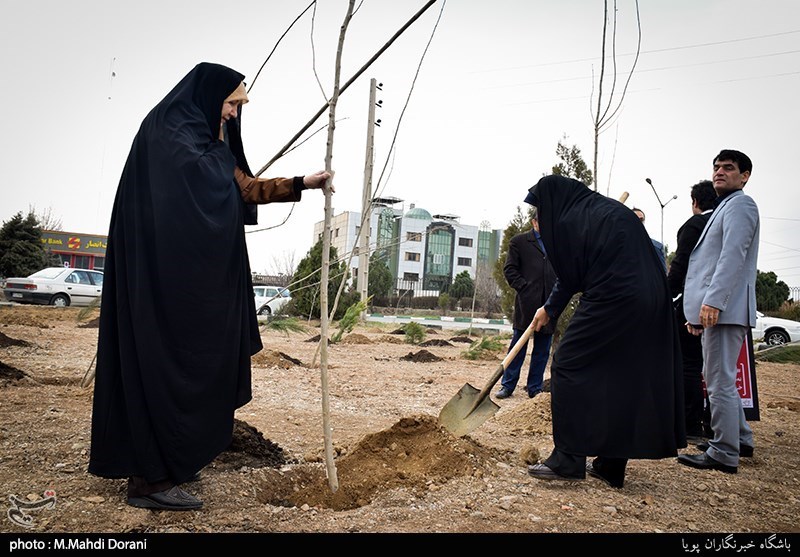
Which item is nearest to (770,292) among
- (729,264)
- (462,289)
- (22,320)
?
(462,289)

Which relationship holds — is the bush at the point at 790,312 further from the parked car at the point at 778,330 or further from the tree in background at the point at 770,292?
the parked car at the point at 778,330

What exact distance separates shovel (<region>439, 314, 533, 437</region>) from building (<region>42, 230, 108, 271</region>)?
36194 mm

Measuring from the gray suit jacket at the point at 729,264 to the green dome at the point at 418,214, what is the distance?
4888 cm

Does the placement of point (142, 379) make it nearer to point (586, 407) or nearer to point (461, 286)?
point (586, 407)

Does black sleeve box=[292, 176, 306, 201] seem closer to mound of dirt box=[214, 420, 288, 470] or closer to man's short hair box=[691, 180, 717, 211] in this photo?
mound of dirt box=[214, 420, 288, 470]

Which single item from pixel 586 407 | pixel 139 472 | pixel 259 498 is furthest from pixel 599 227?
pixel 139 472

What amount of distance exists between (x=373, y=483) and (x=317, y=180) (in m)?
1.40

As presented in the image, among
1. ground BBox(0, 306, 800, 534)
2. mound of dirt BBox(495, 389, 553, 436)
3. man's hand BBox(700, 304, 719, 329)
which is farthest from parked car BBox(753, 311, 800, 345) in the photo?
man's hand BBox(700, 304, 719, 329)

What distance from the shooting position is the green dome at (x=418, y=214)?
52.8m

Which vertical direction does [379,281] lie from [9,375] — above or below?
above

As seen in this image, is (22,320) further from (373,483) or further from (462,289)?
(462,289)

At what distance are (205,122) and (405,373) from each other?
4932mm

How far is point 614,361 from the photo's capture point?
2.76m

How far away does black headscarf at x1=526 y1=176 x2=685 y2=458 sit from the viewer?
2705 mm
